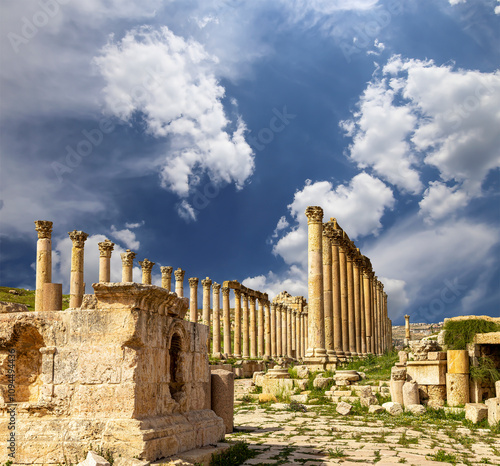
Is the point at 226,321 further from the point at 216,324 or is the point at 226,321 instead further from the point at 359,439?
the point at 359,439

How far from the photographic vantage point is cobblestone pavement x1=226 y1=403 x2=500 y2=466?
9.11m

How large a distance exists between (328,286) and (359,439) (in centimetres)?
1593

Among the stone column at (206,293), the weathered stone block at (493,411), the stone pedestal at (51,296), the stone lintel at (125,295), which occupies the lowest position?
the weathered stone block at (493,411)

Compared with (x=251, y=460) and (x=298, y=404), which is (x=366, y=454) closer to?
(x=251, y=460)

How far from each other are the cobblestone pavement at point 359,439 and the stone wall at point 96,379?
2.16 meters

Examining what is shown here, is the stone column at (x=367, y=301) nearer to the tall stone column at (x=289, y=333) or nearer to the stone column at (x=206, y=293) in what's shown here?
the stone column at (x=206, y=293)

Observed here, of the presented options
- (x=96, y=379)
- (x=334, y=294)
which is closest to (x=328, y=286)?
(x=334, y=294)

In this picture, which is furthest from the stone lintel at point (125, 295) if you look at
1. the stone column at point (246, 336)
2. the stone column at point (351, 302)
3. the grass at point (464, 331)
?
the stone column at point (246, 336)

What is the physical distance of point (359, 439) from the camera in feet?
36.1

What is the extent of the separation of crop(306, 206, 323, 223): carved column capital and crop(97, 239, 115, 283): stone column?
14.5m

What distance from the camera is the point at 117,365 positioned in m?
7.39

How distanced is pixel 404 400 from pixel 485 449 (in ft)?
16.8

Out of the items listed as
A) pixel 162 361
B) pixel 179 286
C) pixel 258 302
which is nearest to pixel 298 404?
pixel 162 361

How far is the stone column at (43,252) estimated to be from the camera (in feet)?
91.0
